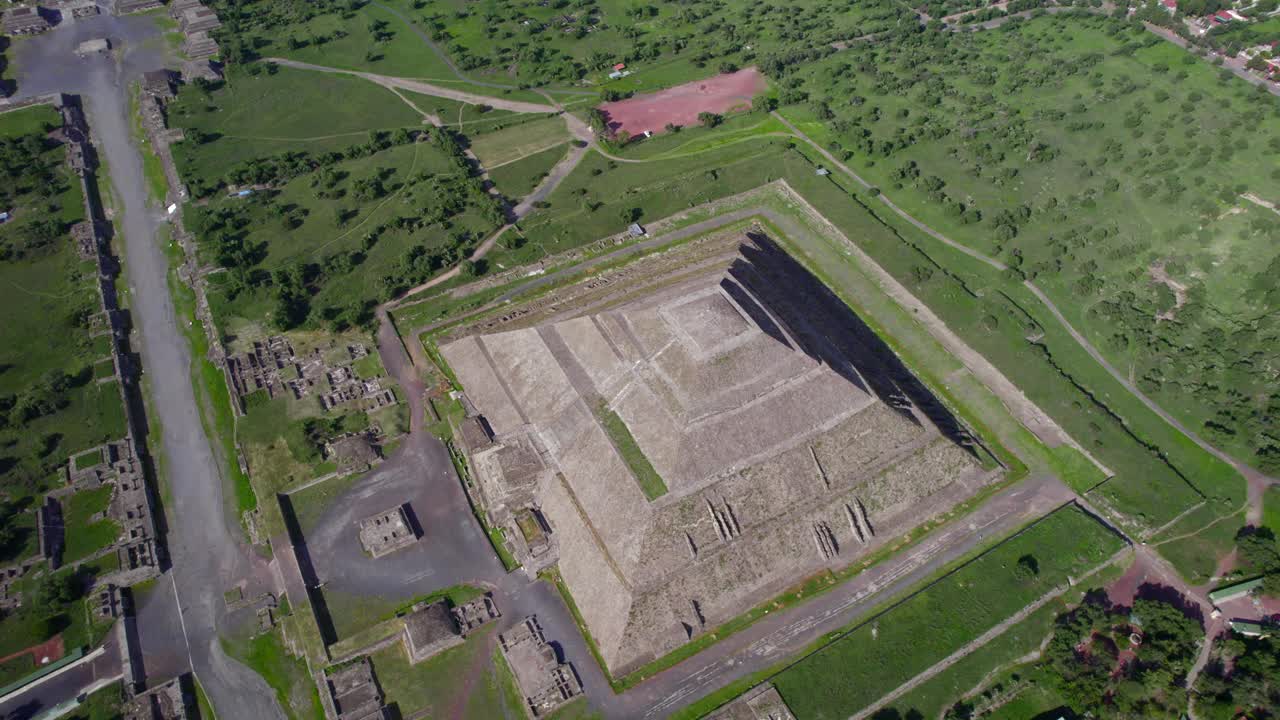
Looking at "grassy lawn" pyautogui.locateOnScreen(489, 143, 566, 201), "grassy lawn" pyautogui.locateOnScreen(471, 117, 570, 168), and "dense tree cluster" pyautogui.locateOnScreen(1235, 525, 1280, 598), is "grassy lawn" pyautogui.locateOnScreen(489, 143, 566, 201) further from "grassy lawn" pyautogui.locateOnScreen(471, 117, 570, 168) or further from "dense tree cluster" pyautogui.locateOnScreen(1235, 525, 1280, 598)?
"dense tree cluster" pyautogui.locateOnScreen(1235, 525, 1280, 598)

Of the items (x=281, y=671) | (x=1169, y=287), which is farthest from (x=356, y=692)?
(x=1169, y=287)

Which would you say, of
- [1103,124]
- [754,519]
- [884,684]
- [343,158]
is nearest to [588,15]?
[343,158]

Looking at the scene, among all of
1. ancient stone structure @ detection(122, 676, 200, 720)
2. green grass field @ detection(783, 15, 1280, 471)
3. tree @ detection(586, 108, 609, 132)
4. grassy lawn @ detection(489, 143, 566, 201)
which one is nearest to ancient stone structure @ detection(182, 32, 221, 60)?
grassy lawn @ detection(489, 143, 566, 201)

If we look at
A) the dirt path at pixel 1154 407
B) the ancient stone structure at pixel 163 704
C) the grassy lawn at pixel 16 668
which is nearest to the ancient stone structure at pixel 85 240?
the grassy lawn at pixel 16 668

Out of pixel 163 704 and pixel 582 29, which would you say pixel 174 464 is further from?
pixel 582 29

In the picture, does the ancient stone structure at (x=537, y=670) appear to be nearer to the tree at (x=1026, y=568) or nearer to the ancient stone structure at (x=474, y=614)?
the ancient stone structure at (x=474, y=614)

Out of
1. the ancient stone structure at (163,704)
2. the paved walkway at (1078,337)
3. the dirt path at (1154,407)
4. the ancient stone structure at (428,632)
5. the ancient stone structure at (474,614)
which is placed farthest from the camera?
the paved walkway at (1078,337)
